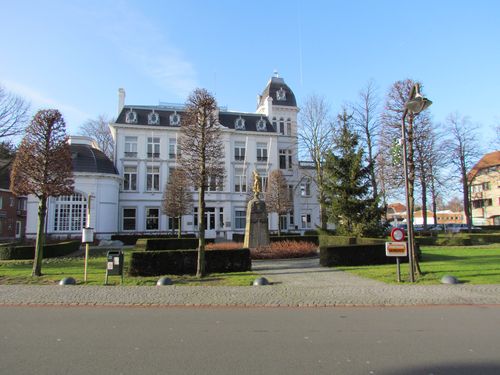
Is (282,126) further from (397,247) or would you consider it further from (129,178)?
(397,247)

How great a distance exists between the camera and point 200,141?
14.4 m

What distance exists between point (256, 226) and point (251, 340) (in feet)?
50.9

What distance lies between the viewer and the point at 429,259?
17.9 meters

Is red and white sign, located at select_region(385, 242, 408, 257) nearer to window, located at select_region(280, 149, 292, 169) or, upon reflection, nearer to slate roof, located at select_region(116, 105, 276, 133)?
slate roof, located at select_region(116, 105, 276, 133)

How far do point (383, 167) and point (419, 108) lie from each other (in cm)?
2323

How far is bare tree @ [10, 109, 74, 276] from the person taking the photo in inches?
571

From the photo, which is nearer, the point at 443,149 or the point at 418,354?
the point at 418,354

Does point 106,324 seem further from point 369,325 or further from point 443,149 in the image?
point 443,149

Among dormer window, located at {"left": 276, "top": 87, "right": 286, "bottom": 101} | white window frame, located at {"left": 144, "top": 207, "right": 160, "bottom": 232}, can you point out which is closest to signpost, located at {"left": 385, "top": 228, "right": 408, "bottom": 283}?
white window frame, located at {"left": 144, "top": 207, "right": 160, "bottom": 232}

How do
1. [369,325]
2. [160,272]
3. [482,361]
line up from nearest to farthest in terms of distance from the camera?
[482,361] → [369,325] → [160,272]

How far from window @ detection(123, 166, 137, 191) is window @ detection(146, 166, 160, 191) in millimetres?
1496

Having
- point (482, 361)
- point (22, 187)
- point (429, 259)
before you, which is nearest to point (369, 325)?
point (482, 361)

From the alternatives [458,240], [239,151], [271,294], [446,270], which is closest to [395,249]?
[446,270]

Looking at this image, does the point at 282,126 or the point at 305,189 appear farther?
the point at 282,126
